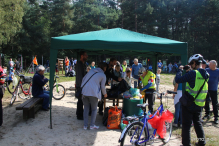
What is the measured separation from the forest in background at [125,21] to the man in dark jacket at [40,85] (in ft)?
88.5

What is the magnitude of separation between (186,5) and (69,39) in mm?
38894

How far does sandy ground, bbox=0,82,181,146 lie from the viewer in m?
3.85

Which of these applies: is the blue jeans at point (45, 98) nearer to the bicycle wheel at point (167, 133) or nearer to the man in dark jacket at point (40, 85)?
the man in dark jacket at point (40, 85)

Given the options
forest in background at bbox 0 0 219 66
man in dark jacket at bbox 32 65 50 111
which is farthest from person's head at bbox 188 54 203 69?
forest in background at bbox 0 0 219 66

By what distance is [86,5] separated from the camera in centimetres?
3575

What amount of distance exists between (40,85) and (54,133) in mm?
2050

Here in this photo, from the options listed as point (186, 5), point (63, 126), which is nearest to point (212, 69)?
point (63, 126)

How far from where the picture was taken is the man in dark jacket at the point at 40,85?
18.8 feet

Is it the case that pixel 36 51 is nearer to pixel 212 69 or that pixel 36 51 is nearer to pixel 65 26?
pixel 65 26

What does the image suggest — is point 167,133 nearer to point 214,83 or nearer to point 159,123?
point 159,123

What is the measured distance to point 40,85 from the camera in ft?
19.2

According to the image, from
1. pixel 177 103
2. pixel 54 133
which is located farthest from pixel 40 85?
pixel 177 103

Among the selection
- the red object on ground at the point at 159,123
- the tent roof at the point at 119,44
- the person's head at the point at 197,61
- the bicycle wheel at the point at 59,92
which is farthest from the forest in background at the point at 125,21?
the person's head at the point at 197,61

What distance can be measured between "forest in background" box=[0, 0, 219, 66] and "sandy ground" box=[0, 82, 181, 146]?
27.9 meters
